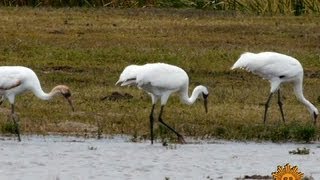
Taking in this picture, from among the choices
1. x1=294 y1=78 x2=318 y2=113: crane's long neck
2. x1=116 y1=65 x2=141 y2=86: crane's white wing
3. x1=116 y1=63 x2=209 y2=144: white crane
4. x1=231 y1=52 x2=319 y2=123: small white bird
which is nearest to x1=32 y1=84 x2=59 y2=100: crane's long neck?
x1=116 y1=63 x2=209 y2=144: white crane

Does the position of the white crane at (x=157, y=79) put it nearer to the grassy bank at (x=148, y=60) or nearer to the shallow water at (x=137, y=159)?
the grassy bank at (x=148, y=60)

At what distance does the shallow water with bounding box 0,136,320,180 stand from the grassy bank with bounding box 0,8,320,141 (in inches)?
30.2

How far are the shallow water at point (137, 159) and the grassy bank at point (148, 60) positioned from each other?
77cm

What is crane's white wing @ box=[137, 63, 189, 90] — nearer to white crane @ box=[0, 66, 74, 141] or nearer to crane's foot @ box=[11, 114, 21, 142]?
white crane @ box=[0, 66, 74, 141]

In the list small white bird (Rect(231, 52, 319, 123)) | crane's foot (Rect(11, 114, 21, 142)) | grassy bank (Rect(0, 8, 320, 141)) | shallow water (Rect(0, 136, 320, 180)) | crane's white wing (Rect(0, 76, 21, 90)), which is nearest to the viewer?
shallow water (Rect(0, 136, 320, 180))

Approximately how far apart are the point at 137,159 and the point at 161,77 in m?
2.05

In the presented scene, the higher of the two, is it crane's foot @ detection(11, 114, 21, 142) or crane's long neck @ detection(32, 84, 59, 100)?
crane's long neck @ detection(32, 84, 59, 100)

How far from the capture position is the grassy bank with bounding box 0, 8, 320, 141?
53.5 ft

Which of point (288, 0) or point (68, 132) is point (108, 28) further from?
point (68, 132)

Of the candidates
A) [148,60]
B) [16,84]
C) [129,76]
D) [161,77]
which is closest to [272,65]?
[161,77]

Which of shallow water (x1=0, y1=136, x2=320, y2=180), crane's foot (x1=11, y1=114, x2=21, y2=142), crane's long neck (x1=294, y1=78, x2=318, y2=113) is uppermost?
crane's long neck (x1=294, y1=78, x2=318, y2=113)

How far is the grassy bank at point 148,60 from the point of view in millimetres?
16297

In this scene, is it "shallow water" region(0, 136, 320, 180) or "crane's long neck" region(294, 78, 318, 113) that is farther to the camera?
"crane's long neck" region(294, 78, 318, 113)

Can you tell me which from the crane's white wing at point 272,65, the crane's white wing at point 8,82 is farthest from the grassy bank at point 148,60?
the crane's white wing at point 272,65
